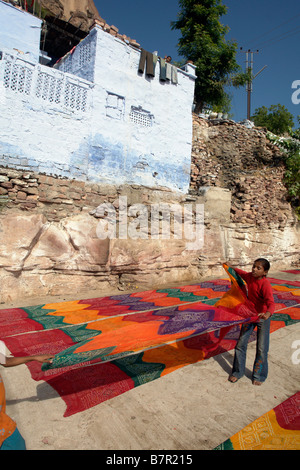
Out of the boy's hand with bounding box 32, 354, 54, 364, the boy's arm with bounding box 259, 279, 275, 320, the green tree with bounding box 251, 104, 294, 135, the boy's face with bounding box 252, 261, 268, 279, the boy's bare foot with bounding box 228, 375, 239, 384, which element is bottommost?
the boy's bare foot with bounding box 228, 375, 239, 384

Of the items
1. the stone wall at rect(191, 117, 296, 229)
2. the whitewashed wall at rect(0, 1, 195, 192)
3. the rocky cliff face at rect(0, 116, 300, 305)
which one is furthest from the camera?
the stone wall at rect(191, 117, 296, 229)

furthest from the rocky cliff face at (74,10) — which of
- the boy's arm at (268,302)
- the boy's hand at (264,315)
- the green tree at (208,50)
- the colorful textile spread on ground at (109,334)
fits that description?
the boy's hand at (264,315)

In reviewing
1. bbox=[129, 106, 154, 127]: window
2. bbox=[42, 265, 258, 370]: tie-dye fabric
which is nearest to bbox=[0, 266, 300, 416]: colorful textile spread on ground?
bbox=[42, 265, 258, 370]: tie-dye fabric

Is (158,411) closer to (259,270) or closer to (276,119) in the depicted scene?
(259,270)

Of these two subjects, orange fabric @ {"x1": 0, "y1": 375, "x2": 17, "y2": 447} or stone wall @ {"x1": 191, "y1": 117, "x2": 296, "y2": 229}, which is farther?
stone wall @ {"x1": 191, "y1": 117, "x2": 296, "y2": 229}

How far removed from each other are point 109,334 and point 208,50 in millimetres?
14091

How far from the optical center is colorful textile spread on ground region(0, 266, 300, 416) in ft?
9.23

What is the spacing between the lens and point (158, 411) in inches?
102

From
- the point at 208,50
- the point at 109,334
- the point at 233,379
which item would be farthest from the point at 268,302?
the point at 208,50

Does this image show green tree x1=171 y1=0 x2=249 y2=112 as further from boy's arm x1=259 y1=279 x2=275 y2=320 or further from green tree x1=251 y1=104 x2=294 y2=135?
boy's arm x1=259 y1=279 x2=275 y2=320

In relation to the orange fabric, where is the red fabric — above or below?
above

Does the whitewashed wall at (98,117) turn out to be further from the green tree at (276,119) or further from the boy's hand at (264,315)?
the green tree at (276,119)

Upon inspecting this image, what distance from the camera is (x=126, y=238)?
24.3ft

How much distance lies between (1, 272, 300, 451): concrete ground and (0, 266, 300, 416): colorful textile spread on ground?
0.38 feet
